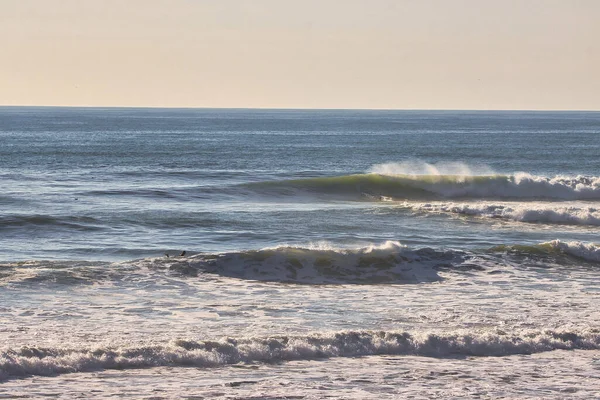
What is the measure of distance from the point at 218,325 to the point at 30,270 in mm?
6476

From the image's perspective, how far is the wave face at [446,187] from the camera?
41469mm

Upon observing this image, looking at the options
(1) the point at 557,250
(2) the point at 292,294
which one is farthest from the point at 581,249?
(2) the point at 292,294

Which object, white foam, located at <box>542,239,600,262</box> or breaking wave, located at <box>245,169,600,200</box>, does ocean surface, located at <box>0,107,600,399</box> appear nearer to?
white foam, located at <box>542,239,600,262</box>

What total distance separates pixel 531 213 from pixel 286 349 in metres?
20.7

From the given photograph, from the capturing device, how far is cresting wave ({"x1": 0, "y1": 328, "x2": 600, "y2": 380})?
1281 cm

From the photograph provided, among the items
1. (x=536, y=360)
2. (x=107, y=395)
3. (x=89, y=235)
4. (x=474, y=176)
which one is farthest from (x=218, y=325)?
(x=474, y=176)

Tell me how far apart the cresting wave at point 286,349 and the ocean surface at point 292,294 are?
30 mm

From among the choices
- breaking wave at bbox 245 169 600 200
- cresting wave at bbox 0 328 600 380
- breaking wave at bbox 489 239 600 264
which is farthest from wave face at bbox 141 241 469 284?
breaking wave at bbox 245 169 600 200

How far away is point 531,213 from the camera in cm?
3253

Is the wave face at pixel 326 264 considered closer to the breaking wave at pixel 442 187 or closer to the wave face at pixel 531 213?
the wave face at pixel 531 213

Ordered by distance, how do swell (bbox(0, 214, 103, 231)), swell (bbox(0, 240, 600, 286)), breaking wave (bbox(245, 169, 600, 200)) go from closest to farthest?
swell (bbox(0, 240, 600, 286)), swell (bbox(0, 214, 103, 231)), breaking wave (bbox(245, 169, 600, 200))

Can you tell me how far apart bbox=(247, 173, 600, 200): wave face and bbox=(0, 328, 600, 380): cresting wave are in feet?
85.5

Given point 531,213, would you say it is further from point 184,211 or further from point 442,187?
point 184,211

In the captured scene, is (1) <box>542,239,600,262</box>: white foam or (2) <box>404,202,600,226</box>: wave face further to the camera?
(2) <box>404,202,600,226</box>: wave face
